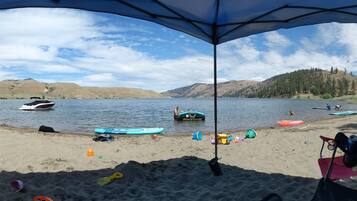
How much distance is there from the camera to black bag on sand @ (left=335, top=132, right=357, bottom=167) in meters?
3.48

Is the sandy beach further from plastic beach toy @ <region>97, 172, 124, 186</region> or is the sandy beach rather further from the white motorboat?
the white motorboat

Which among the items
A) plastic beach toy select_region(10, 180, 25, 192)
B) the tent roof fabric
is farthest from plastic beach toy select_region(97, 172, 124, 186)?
the tent roof fabric

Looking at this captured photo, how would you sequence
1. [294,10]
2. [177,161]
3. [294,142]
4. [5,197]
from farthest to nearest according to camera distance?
[294,142] → [177,161] → [294,10] → [5,197]

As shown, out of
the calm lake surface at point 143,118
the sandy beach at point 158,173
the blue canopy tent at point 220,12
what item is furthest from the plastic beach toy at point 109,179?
the calm lake surface at point 143,118

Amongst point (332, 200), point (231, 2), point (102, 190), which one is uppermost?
point (231, 2)

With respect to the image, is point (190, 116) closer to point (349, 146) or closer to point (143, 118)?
point (143, 118)

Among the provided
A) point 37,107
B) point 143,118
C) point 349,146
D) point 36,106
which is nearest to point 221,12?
point 349,146

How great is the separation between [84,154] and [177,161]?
3066 mm

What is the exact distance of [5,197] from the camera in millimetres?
5547

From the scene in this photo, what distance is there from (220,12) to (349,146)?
361 cm

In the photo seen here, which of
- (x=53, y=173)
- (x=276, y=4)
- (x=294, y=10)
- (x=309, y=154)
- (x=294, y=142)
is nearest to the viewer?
(x=276, y=4)

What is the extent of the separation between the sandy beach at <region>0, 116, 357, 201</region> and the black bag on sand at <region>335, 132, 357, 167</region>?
6.97 ft

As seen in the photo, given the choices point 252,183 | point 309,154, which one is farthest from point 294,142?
point 252,183

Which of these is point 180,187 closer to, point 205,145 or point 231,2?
point 231,2
